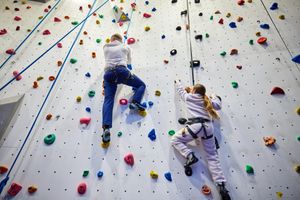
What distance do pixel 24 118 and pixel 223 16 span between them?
287cm

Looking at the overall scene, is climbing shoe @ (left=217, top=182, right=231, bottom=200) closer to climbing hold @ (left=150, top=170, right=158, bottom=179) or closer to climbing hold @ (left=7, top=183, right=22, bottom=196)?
climbing hold @ (left=150, top=170, right=158, bottom=179)

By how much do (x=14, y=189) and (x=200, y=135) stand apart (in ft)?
5.16

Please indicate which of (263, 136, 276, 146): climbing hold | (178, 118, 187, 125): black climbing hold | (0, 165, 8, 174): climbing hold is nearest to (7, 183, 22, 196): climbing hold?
(0, 165, 8, 174): climbing hold

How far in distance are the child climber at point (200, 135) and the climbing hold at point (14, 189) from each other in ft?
4.33

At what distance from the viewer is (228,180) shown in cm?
159

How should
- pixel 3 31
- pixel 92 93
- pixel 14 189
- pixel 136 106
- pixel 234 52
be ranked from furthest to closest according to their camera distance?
pixel 3 31 → pixel 234 52 → pixel 92 93 → pixel 136 106 → pixel 14 189

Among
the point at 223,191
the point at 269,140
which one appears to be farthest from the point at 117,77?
the point at 269,140

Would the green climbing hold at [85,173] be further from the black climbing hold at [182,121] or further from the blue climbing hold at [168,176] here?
the black climbing hold at [182,121]

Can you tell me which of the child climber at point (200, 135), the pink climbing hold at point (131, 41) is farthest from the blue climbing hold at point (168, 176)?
the pink climbing hold at point (131, 41)

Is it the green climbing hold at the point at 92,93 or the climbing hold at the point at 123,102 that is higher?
the green climbing hold at the point at 92,93

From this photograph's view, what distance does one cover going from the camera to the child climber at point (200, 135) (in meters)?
1.58

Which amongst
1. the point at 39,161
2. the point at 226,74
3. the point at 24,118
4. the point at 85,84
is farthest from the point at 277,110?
the point at 24,118

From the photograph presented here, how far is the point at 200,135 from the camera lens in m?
1.66

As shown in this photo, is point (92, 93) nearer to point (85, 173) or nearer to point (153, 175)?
point (85, 173)
